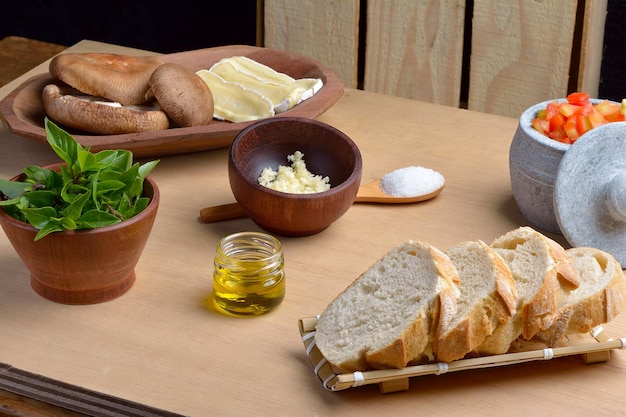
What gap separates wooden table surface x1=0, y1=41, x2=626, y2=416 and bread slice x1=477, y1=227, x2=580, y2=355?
0.07 metres

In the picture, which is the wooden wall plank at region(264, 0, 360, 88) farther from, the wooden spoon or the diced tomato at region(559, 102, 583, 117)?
the diced tomato at region(559, 102, 583, 117)

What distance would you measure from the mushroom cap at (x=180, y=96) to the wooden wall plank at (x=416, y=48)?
0.91m

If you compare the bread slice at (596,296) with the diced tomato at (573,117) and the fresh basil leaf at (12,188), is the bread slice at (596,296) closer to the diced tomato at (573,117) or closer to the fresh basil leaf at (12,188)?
the diced tomato at (573,117)

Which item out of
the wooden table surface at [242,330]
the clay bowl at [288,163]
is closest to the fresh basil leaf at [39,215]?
the wooden table surface at [242,330]

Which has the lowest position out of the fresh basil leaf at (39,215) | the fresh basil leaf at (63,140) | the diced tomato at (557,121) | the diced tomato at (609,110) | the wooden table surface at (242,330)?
the wooden table surface at (242,330)

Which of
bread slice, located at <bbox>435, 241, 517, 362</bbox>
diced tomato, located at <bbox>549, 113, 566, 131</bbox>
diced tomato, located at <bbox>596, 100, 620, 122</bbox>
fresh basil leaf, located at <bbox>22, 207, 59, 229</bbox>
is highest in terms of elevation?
diced tomato, located at <bbox>596, 100, 620, 122</bbox>

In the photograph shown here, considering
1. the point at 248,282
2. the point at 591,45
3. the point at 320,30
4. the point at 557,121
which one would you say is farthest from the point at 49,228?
the point at 591,45

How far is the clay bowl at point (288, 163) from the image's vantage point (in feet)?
4.61

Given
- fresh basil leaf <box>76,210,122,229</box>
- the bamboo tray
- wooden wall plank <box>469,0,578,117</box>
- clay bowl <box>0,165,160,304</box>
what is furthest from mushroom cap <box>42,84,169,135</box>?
wooden wall plank <box>469,0,578,117</box>

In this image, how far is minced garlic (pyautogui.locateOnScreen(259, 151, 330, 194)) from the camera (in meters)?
1.48

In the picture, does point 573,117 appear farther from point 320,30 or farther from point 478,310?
point 320,30

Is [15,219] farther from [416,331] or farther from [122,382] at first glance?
[416,331]

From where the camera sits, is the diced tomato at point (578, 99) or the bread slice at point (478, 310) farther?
the diced tomato at point (578, 99)

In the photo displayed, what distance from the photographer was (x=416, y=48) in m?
2.49
